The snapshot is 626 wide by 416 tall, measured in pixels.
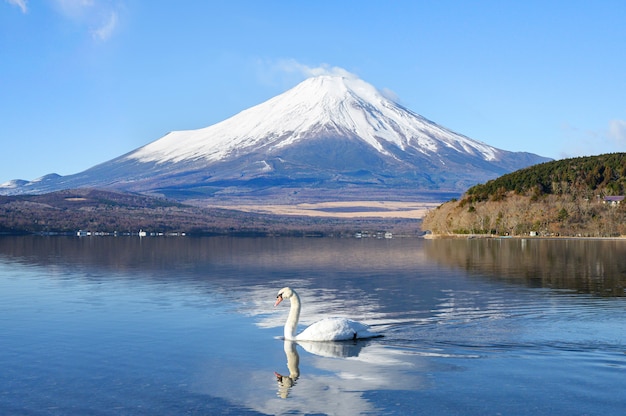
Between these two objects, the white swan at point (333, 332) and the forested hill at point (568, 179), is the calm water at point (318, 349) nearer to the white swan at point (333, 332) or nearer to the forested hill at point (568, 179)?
the white swan at point (333, 332)

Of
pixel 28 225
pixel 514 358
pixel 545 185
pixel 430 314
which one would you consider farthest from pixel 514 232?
pixel 28 225

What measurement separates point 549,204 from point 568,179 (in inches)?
357

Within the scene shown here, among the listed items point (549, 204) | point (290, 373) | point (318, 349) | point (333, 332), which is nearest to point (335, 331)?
point (333, 332)

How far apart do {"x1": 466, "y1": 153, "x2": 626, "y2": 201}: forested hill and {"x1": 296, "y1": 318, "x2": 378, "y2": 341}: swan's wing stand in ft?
303

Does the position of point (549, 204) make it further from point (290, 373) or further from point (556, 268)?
point (290, 373)

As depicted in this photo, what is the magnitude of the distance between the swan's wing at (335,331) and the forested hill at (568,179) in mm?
92230

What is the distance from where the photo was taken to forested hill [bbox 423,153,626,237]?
101 m

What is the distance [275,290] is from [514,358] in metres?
17.6

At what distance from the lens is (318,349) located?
21.4 m

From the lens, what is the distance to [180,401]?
53.4 feet

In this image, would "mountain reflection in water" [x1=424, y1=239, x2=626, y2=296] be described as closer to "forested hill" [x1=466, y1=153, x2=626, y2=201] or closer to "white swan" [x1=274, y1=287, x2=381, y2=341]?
"white swan" [x1=274, y1=287, x2=381, y2=341]

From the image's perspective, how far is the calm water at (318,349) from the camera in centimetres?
1617

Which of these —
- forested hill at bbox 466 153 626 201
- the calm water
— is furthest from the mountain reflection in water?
forested hill at bbox 466 153 626 201

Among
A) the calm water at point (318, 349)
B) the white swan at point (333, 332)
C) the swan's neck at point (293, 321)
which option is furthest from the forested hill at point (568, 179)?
the white swan at point (333, 332)
